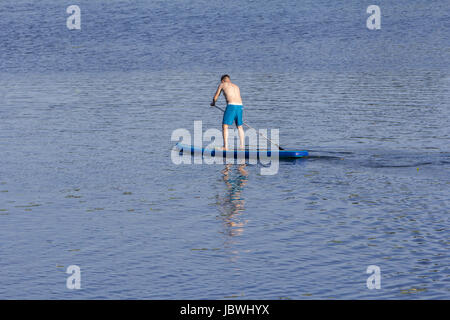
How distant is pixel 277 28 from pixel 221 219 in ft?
157

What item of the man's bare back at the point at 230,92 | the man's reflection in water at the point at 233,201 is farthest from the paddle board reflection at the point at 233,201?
the man's bare back at the point at 230,92

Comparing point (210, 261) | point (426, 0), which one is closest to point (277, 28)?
point (426, 0)

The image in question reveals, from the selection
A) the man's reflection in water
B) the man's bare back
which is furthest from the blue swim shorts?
the man's reflection in water

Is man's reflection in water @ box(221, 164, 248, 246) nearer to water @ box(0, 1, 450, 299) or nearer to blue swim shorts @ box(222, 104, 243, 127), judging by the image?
water @ box(0, 1, 450, 299)

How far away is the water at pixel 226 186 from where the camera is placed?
12078 mm

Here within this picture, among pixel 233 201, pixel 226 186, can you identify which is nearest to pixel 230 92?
pixel 226 186

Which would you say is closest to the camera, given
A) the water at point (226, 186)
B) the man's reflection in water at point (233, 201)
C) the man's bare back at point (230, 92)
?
the water at point (226, 186)

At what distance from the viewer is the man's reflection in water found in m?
14.5

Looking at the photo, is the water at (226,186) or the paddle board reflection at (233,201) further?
the paddle board reflection at (233,201)

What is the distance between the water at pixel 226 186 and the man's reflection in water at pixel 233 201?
0.04m

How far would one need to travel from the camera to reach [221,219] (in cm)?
1522

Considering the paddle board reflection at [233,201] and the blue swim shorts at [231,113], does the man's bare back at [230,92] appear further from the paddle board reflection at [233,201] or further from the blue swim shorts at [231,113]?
the paddle board reflection at [233,201]

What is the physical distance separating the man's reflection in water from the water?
0.14ft

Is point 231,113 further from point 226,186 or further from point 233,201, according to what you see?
point 233,201
